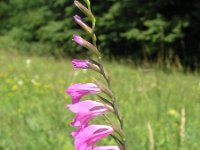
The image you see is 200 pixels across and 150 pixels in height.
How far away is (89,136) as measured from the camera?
0.98m

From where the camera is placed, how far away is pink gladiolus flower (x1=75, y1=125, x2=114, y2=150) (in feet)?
3.17

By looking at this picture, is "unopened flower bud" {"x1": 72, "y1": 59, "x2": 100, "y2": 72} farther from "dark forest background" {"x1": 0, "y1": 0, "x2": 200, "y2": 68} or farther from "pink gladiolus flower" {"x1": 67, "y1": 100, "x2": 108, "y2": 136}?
"dark forest background" {"x1": 0, "y1": 0, "x2": 200, "y2": 68}

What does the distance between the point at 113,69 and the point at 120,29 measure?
16.0 ft

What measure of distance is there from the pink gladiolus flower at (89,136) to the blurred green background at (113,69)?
0.40 feet

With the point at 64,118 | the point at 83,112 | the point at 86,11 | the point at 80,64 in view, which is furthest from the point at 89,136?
the point at 64,118

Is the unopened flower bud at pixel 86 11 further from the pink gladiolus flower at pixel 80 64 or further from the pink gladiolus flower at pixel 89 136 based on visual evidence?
the pink gladiolus flower at pixel 89 136

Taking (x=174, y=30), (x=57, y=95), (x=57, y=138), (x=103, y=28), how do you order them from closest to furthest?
1. (x=57, y=138)
2. (x=57, y=95)
3. (x=174, y=30)
4. (x=103, y=28)

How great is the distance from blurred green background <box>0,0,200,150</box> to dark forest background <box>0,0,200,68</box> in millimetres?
Answer: 33

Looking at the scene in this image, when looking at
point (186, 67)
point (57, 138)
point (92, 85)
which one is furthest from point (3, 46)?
point (92, 85)

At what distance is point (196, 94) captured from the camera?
20.6ft

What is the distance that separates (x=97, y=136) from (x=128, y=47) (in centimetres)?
1697

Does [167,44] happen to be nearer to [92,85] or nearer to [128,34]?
[128,34]

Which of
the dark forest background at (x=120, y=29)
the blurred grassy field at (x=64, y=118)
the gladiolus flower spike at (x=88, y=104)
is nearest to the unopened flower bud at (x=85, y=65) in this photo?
the gladiolus flower spike at (x=88, y=104)

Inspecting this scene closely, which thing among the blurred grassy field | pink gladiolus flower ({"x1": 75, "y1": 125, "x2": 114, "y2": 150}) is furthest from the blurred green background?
pink gladiolus flower ({"x1": 75, "y1": 125, "x2": 114, "y2": 150})
